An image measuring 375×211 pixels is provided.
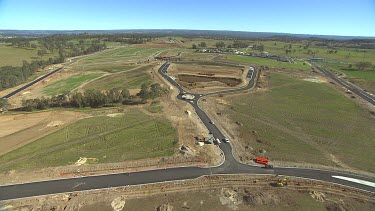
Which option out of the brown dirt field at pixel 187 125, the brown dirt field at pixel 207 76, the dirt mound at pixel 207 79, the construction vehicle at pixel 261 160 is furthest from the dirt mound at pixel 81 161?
the dirt mound at pixel 207 79

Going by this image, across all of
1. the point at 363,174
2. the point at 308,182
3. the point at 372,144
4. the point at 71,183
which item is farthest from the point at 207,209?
the point at 372,144

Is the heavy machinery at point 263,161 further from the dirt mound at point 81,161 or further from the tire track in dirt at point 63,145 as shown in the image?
the tire track in dirt at point 63,145

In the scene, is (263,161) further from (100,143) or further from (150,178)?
(100,143)

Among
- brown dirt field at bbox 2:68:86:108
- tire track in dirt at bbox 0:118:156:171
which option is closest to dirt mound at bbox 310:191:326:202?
tire track in dirt at bbox 0:118:156:171

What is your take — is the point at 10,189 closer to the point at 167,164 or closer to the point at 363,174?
the point at 167,164

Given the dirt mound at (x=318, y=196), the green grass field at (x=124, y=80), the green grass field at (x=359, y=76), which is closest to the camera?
the dirt mound at (x=318, y=196)

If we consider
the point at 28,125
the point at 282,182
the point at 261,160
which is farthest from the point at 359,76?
the point at 28,125

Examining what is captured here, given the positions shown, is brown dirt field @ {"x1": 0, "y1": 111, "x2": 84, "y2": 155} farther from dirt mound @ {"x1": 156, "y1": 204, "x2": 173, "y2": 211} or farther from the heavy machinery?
the heavy machinery
